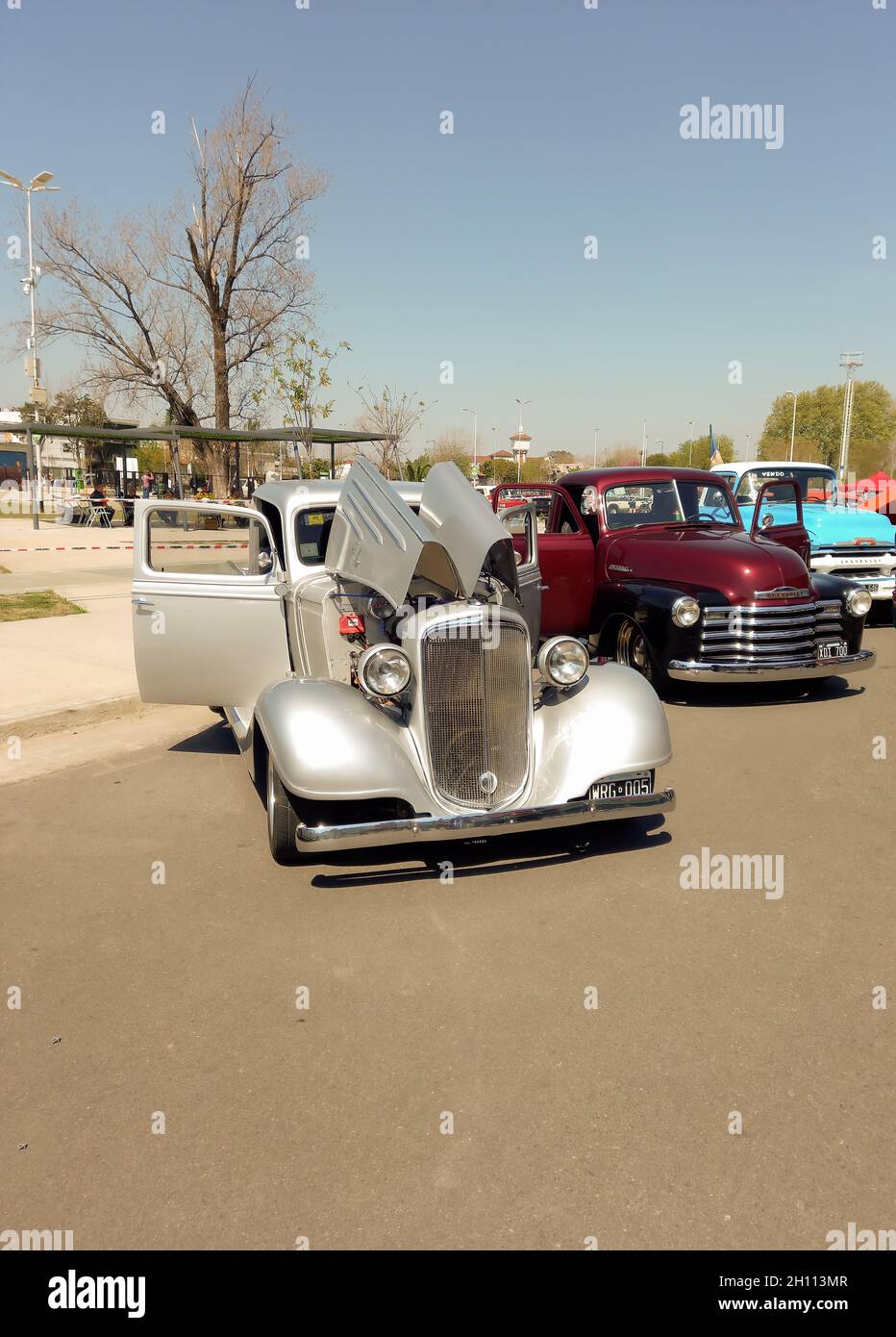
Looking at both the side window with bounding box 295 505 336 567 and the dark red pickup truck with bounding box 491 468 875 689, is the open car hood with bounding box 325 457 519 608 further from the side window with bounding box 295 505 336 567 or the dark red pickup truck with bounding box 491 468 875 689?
the dark red pickup truck with bounding box 491 468 875 689

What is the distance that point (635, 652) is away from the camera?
26.9ft

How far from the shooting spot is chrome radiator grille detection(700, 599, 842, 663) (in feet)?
24.6

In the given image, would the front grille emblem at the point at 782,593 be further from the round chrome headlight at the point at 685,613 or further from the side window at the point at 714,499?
the side window at the point at 714,499

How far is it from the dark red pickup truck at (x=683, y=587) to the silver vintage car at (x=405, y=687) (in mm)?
2242

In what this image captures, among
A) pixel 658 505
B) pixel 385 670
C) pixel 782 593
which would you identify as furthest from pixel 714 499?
pixel 385 670

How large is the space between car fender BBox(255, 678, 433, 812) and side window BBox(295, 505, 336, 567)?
1766 mm

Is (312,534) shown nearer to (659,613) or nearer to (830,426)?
(659,613)

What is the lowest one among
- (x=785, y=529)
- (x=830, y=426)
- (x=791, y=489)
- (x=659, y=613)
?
(x=659, y=613)

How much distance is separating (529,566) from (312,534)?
5.24 ft

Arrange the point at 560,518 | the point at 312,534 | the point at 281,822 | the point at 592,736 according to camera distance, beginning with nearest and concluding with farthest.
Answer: the point at 281,822
the point at 592,736
the point at 312,534
the point at 560,518

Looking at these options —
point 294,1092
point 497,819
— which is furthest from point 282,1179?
point 497,819

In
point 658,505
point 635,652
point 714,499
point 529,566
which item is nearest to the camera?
point 529,566

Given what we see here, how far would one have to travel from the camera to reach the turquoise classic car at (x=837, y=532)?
1148cm
